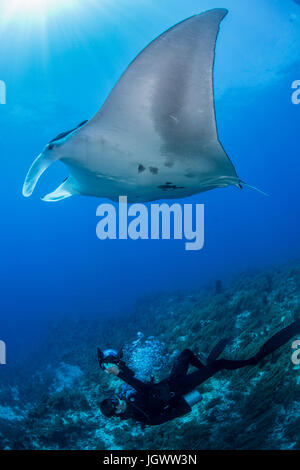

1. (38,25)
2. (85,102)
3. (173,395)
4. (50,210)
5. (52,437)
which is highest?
(50,210)

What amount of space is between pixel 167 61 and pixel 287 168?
7532 cm

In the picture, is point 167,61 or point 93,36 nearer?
point 167,61

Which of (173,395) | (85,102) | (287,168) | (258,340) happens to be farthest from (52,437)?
(287,168)

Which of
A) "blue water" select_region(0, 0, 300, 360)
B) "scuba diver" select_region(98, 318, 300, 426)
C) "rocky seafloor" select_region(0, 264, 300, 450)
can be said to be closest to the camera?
"scuba diver" select_region(98, 318, 300, 426)

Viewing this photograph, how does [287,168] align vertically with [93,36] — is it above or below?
above

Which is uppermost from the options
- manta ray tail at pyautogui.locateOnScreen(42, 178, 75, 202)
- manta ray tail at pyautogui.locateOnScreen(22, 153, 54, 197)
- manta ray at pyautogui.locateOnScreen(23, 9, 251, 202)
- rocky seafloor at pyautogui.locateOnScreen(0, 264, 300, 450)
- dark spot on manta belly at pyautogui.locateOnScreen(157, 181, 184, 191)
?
manta ray tail at pyautogui.locateOnScreen(42, 178, 75, 202)

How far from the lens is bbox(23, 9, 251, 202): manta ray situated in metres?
2.36

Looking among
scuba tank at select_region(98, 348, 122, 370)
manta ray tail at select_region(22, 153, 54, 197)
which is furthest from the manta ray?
scuba tank at select_region(98, 348, 122, 370)

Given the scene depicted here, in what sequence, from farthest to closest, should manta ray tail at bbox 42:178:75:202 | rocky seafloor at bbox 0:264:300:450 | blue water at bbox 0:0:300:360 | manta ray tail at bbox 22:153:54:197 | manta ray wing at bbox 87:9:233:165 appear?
blue water at bbox 0:0:300:360, manta ray tail at bbox 42:178:75:202, rocky seafloor at bbox 0:264:300:450, manta ray tail at bbox 22:153:54:197, manta ray wing at bbox 87:9:233:165

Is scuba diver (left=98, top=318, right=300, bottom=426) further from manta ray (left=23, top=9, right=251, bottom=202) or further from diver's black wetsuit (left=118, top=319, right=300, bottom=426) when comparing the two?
manta ray (left=23, top=9, right=251, bottom=202)

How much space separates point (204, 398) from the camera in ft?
15.3

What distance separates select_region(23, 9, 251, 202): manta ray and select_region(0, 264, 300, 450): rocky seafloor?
323cm

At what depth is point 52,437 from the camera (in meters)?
4.80
